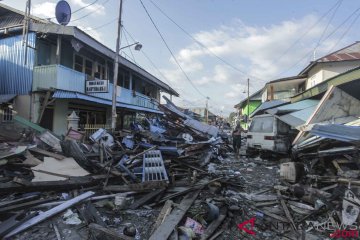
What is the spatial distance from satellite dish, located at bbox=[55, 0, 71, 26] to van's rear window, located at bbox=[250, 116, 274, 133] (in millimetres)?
10707

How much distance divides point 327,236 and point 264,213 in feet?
3.76

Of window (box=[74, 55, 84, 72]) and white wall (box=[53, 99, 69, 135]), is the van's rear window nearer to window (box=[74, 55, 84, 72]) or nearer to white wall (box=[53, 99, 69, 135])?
white wall (box=[53, 99, 69, 135])

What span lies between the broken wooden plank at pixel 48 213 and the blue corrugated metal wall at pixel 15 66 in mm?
9546

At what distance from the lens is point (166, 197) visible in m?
5.56

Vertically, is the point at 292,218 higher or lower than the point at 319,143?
lower

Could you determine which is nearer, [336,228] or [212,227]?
[212,227]

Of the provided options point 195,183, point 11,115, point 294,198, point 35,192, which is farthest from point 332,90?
point 11,115

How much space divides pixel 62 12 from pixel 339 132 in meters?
13.3

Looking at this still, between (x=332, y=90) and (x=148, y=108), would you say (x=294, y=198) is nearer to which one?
(x=332, y=90)

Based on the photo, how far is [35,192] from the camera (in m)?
5.45

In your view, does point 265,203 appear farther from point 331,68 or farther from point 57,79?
point 331,68

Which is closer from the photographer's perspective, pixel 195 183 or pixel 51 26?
pixel 195 183

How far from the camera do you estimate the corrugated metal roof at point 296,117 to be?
10.4 metres

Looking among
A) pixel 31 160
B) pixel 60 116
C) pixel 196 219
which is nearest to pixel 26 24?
pixel 60 116
